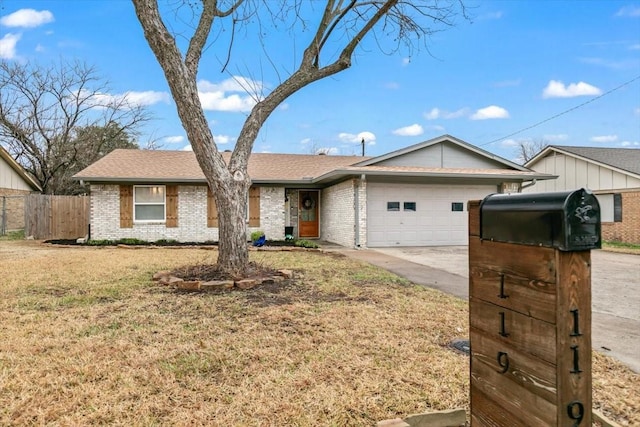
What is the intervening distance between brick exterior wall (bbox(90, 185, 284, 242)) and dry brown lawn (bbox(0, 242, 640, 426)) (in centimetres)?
791

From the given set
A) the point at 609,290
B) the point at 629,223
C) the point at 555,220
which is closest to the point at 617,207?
the point at 629,223

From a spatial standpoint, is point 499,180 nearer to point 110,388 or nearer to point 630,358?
point 630,358

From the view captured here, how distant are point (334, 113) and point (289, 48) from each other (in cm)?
1167

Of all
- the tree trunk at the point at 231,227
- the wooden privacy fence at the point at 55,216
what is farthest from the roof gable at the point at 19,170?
the tree trunk at the point at 231,227


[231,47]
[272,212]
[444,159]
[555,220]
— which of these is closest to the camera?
[555,220]

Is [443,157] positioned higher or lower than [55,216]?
higher

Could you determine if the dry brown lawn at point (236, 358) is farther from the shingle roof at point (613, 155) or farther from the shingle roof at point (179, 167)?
the shingle roof at point (613, 155)

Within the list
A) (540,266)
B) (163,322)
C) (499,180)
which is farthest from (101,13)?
(499,180)

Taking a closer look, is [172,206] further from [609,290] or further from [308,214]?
[609,290]

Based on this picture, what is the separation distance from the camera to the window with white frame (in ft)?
45.9

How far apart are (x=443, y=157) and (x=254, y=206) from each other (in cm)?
741

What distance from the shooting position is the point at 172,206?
14055 mm

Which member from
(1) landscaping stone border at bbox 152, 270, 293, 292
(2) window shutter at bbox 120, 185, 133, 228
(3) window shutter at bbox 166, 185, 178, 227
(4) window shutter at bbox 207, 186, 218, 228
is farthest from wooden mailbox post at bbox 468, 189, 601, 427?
(2) window shutter at bbox 120, 185, 133, 228

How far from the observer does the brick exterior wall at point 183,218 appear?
13.6 metres
